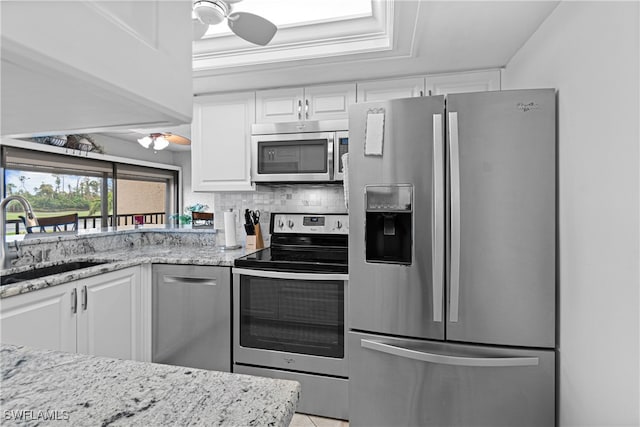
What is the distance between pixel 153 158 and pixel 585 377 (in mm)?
7357

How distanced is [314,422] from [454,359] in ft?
3.35

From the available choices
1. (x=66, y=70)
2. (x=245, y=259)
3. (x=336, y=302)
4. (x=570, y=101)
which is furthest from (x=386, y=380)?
(x=66, y=70)

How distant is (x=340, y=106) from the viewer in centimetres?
260

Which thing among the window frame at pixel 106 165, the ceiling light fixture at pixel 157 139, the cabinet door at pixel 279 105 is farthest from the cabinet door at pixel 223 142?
the ceiling light fixture at pixel 157 139

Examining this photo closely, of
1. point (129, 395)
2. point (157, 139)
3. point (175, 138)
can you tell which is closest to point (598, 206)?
point (129, 395)

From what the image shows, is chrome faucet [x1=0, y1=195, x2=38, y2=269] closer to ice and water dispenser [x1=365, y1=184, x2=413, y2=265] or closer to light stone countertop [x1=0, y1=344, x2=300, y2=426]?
light stone countertop [x1=0, y1=344, x2=300, y2=426]

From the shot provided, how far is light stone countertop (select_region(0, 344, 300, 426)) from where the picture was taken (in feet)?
1.83

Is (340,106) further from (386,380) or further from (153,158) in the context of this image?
(153,158)

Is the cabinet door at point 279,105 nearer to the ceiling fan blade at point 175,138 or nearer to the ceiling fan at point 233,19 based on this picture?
the ceiling fan at point 233,19

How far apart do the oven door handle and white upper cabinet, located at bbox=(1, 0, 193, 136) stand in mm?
1775

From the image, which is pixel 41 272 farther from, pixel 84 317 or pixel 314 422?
pixel 314 422

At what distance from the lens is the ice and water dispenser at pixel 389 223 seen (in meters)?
1.78

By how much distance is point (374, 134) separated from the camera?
1.81 m

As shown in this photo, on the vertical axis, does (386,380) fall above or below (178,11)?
below
